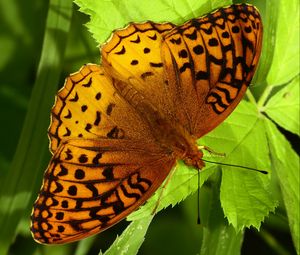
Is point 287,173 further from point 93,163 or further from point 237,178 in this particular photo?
point 93,163

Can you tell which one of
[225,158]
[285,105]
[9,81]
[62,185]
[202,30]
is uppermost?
[202,30]

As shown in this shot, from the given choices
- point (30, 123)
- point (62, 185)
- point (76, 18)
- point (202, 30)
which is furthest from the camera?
point (76, 18)

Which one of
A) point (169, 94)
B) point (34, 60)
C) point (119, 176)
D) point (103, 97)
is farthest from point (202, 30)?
point (34, 60)

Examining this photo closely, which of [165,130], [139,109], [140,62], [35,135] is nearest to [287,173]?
[165,130]

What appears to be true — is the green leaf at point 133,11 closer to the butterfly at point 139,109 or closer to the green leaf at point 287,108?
the butterfly at point 139,109

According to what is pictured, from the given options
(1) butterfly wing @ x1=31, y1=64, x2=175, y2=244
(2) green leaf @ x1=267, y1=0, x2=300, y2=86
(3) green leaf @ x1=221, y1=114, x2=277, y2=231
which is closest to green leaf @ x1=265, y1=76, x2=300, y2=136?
(2) green leaf @ x1=267, y1=0, x2=300, y2=86

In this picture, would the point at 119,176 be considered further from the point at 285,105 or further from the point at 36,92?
the point at 285,105

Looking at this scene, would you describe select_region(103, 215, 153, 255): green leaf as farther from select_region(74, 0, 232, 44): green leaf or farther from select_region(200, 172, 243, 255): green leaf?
select_region(74, 0, 232, 44): green leaf
